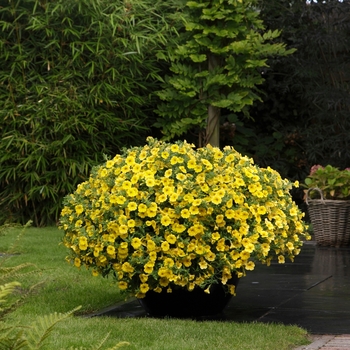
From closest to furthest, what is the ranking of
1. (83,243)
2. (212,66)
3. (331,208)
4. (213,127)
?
(83,243) → (331,208) → (213,127) → (212,66)

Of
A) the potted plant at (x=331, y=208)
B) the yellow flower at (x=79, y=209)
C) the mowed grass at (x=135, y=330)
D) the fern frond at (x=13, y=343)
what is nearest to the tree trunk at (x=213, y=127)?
the potted plant at (x=331, y=208)

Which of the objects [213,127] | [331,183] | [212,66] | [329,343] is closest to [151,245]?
[329,343]

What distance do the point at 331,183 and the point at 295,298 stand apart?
3337mm

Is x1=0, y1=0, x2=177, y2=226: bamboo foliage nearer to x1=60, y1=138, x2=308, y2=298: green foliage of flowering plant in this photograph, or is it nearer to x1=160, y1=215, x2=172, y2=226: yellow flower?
x1=60, y1=138, x2=308, y2=298: green foliage of flowering plant

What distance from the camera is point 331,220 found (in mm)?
9102

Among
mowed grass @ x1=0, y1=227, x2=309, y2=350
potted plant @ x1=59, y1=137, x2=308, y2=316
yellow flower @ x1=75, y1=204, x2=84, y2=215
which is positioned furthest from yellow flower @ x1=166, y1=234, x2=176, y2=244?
yellow flower @ x1=75, y1=204, x2=84, y2=215

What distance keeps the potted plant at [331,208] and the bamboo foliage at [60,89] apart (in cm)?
260

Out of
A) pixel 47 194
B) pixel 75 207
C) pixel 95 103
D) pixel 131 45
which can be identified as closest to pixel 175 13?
pixel 131 45

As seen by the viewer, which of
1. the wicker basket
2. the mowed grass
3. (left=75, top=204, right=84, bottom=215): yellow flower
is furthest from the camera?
the wicker basket

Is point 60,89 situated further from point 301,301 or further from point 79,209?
point 301,301

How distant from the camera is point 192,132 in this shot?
12.0 m

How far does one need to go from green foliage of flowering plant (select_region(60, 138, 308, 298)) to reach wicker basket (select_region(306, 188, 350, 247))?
381 centimetres

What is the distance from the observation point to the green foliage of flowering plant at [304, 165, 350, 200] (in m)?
9.15

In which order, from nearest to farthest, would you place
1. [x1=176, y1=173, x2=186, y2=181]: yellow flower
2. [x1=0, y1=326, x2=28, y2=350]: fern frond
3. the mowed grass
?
[x1=0, y1=326, x2=28, y2=350]: fern frond < the mowed grass < [x1=176, y1=173, x2=186, y2=181]: yellow flower
